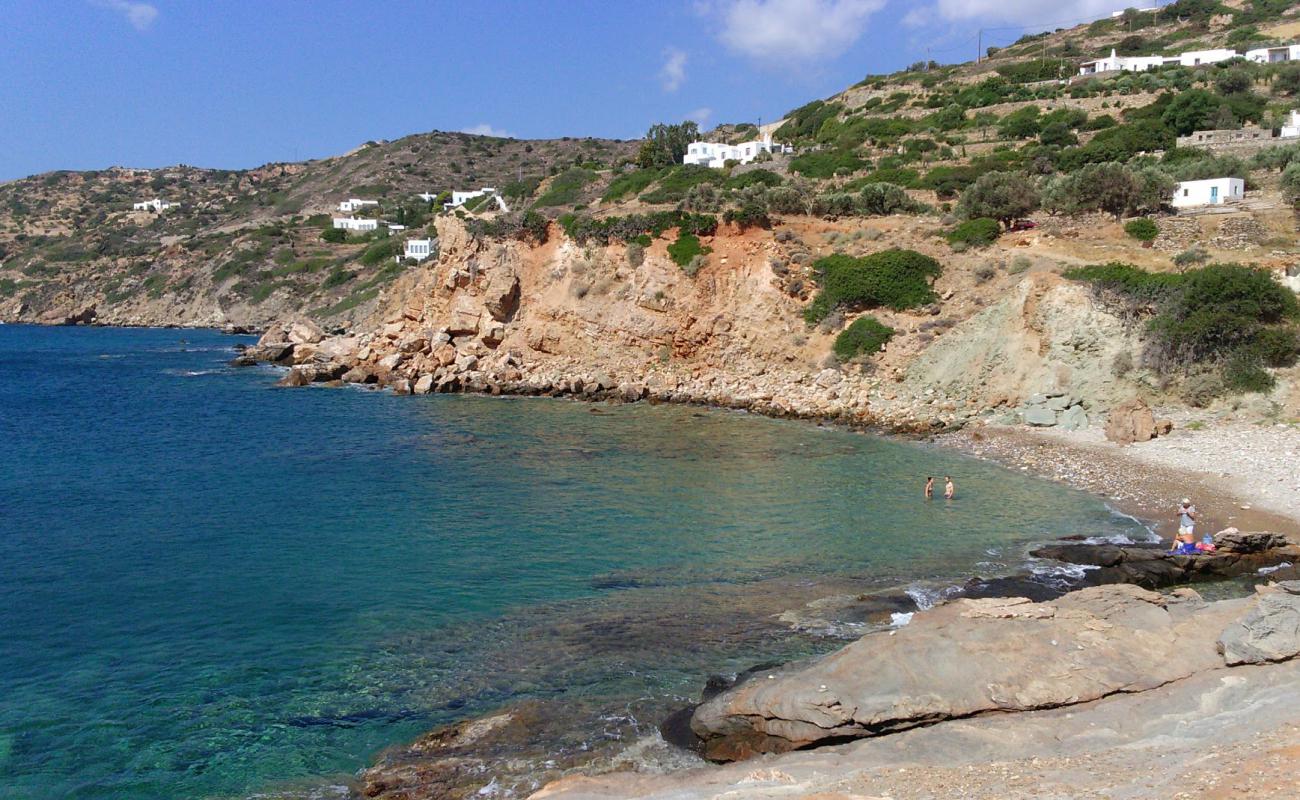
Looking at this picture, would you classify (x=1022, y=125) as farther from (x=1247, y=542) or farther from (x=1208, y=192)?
(x=1247, y=542)

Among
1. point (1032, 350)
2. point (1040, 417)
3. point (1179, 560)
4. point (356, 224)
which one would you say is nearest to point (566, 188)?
point (1032, 350)

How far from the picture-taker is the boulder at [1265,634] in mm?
9492

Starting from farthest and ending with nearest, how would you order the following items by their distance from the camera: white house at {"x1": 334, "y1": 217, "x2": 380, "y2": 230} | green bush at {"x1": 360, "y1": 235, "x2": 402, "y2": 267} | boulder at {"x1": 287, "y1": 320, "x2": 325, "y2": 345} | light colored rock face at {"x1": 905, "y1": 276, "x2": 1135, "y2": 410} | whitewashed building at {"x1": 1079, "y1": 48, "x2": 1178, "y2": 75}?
1. white house at {"x1": 334, "y1": 217, "x2": 380, "y2": 230}
2. green bush at {"x1": 360, "y1": 235, "x2": 402, "y2": 267}
3. whitewashed building at {"x1": 1079, "y1": 48, "x2": 1178, "y2": 75}
4. boulder at {"x1": 287, "y1": 320, "x2": 325, "y2": 345}
5. light colored rock face at {"x1": 905, "y1": 276, "x2": 1135, "y2": 410}

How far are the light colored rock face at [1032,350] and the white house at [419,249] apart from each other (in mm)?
59471

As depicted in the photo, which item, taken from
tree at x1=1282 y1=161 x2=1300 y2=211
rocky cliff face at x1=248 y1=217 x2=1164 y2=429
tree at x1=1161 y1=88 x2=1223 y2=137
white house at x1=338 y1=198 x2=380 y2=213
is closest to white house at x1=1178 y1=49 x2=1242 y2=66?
tree at x1=1161 y1=88 x2=1223 y2=137

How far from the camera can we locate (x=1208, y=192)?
3541cm

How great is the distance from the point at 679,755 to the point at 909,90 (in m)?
72.3

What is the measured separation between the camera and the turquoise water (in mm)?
10695

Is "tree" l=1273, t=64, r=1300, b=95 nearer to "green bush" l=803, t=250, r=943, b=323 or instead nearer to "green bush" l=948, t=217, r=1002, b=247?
"green bush" l=948, t=217, r=1002, b=247

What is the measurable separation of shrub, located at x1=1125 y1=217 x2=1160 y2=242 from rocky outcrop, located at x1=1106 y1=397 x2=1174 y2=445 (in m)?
11.7

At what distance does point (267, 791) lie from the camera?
30.3ft

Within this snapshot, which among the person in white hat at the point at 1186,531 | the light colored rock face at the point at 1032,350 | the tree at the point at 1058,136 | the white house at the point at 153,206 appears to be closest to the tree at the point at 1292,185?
the light colored rock face at the point at 1032,350

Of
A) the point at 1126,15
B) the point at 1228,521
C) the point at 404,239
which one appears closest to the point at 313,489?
the point at 1228,521

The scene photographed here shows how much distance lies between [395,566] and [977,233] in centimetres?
2845
